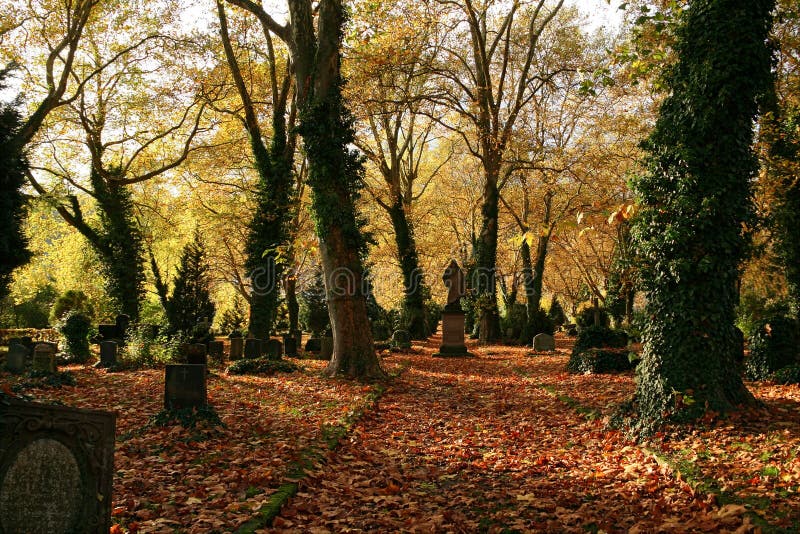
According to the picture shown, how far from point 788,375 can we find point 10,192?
1648 cm

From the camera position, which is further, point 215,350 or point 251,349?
point 215,350

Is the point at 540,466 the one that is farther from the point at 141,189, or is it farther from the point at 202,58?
the point at 141,189

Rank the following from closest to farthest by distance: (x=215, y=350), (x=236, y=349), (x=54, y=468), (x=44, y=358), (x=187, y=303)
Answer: (x=54, y=468) < (x=44, y=358) < (x=187, y=303) < (x=236, y=349) < (x=215, y=350)

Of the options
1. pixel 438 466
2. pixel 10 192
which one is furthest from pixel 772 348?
pixel 10 192

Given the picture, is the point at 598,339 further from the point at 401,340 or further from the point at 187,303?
the point at 187,303

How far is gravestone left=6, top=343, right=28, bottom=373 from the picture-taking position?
13.8 m

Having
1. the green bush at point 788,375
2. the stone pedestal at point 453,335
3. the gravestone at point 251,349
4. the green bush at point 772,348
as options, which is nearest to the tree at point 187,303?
the gravestone at point 251,349

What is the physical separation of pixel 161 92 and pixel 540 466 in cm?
2067

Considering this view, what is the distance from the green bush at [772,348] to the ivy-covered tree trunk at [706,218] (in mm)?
4589

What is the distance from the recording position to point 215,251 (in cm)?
3366

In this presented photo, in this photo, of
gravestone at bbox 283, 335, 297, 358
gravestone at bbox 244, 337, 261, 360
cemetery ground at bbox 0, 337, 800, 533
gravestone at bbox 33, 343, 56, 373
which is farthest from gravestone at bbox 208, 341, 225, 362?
cemetery ground at bbox 0, 337, 800, 533

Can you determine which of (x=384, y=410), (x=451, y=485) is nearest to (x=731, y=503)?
(x=451, y=485)

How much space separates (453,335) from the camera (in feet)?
70.1

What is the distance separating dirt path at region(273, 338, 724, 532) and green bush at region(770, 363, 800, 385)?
4339 mm
